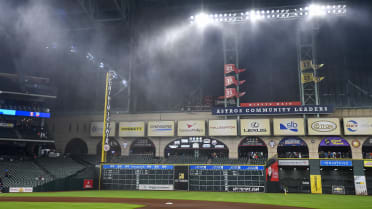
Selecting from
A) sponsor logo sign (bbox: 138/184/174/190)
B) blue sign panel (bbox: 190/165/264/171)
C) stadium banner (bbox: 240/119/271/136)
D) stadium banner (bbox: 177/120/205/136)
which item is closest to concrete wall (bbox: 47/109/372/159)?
stadium banner (bbox: 240/119/271/136)

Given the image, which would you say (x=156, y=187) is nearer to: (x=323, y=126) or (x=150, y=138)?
(x=150, y=138)

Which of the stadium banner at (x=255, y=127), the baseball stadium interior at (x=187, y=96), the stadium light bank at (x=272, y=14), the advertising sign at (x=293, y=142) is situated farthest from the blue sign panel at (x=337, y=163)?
the stadium light bank at (x=272, y=14)

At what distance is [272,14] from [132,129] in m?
27.9

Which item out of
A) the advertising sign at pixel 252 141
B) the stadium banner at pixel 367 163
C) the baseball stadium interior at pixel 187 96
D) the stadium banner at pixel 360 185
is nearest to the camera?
the stadium banner at pixel 360 185

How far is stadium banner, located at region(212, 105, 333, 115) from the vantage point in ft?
132

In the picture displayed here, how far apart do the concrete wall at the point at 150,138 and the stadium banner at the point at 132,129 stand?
1.22 meters

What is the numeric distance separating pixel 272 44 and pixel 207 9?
508 inches

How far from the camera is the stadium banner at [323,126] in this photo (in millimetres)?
39406

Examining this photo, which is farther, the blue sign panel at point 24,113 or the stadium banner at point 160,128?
the stadium banner at point 160,128

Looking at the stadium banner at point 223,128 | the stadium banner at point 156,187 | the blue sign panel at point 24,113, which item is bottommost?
the stadium banner at point 156,187

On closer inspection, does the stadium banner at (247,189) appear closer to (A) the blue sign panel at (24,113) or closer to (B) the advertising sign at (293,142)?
(B) the advertising sign at (293,142)

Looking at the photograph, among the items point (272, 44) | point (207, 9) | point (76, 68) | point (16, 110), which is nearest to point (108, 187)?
point (16, 110)

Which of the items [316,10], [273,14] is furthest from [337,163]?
[273,14]

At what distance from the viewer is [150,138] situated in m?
45.5
